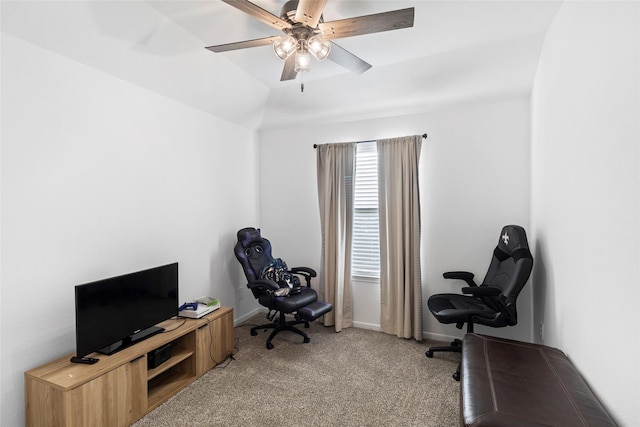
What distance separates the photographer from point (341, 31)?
1.76 metres

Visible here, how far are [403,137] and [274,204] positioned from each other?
1.93 metres

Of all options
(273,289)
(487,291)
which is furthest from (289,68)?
(487,291)

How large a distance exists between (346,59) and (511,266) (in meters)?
2.15

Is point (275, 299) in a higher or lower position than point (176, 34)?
lower

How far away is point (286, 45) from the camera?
1.88 metres

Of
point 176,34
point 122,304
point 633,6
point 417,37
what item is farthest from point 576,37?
point 122,304

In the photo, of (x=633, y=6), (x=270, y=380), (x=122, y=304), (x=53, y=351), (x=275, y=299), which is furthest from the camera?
(x=275, y=299)

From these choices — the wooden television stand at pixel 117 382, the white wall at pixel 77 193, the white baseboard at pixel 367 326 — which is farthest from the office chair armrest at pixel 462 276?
the white wall at pixel 77 193

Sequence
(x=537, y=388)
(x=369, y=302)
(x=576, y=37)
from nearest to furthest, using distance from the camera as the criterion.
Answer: (x=537, y=388)
(x=576, y=37)
(x=369, y=302)

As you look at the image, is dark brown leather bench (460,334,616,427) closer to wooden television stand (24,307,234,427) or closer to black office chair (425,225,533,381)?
black office chair (425,225,533,381)

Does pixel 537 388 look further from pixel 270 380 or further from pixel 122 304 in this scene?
pixel 122 304

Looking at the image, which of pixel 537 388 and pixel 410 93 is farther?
pixel 410 93

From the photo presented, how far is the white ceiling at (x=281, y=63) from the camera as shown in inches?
79.7

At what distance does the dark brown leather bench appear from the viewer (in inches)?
45.6
